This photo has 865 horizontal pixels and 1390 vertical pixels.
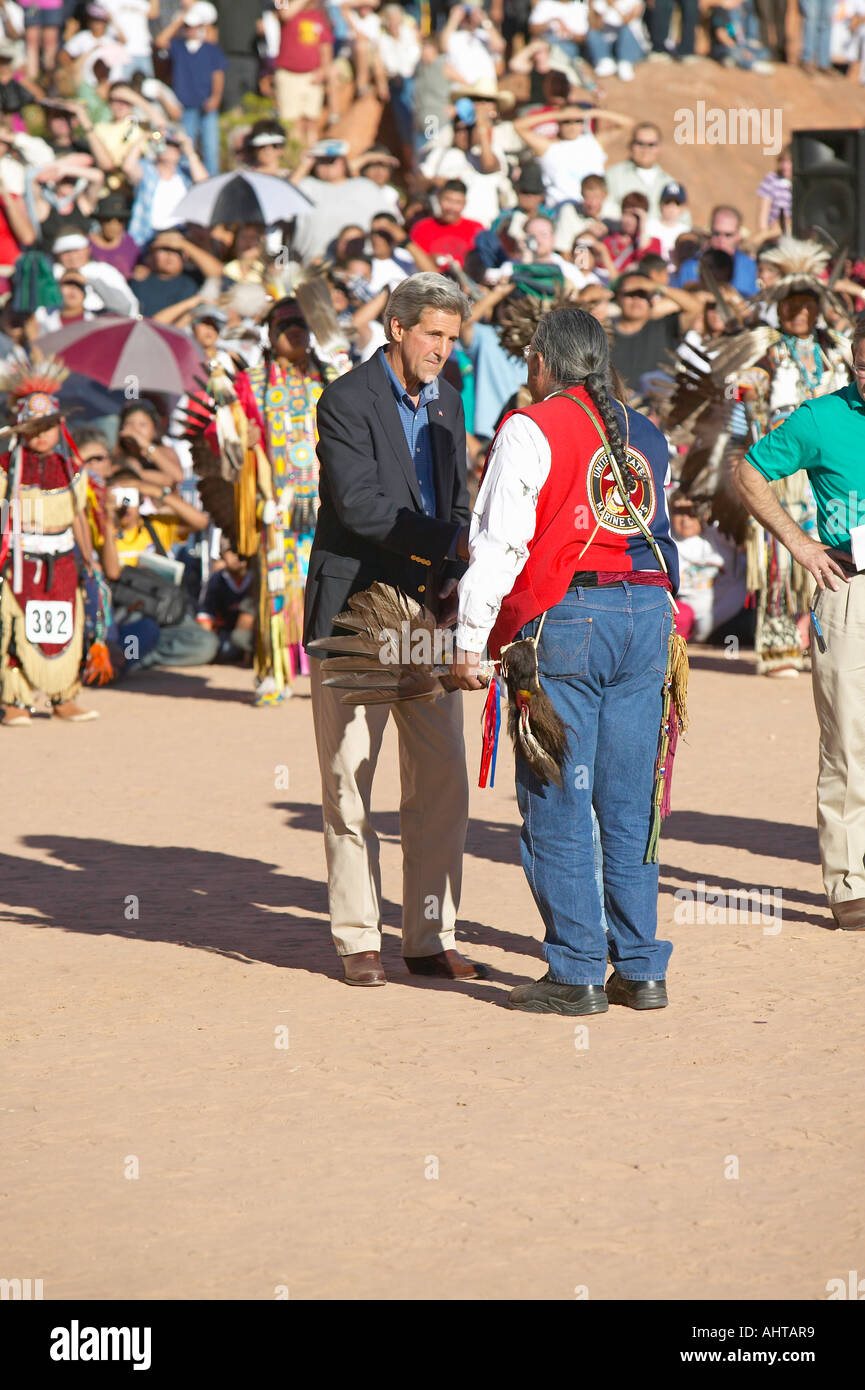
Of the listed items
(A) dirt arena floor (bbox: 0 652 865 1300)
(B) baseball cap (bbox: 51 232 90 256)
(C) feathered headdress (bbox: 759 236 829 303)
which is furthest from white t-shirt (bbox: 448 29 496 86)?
(A) dirt arena floor (bbox: 0 652 865 1300)

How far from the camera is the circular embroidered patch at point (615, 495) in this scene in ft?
15.4

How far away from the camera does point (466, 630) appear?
4668mm

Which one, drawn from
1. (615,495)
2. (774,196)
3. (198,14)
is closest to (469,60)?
(198,14)

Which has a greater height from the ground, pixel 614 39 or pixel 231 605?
pixel 614 39

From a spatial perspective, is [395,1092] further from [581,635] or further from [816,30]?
[816,30]

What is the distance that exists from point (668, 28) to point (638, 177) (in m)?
5.82

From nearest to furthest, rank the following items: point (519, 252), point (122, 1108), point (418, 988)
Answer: point (122, 1108), point (418, 988), point (519, 252)

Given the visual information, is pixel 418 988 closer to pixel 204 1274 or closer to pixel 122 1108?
pixel 122 1108

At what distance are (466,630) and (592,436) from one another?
1.79 ft

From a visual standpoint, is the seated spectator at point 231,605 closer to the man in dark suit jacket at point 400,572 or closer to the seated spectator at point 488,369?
the seated spectator at point 488,369

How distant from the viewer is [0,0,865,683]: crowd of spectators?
13164 millimetres

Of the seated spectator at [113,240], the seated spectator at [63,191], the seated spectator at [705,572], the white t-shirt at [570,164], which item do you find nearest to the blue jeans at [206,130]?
the seated spectator at [63,191]

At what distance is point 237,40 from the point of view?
17.4 metres

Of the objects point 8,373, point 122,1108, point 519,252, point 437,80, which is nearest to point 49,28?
point 437,80
